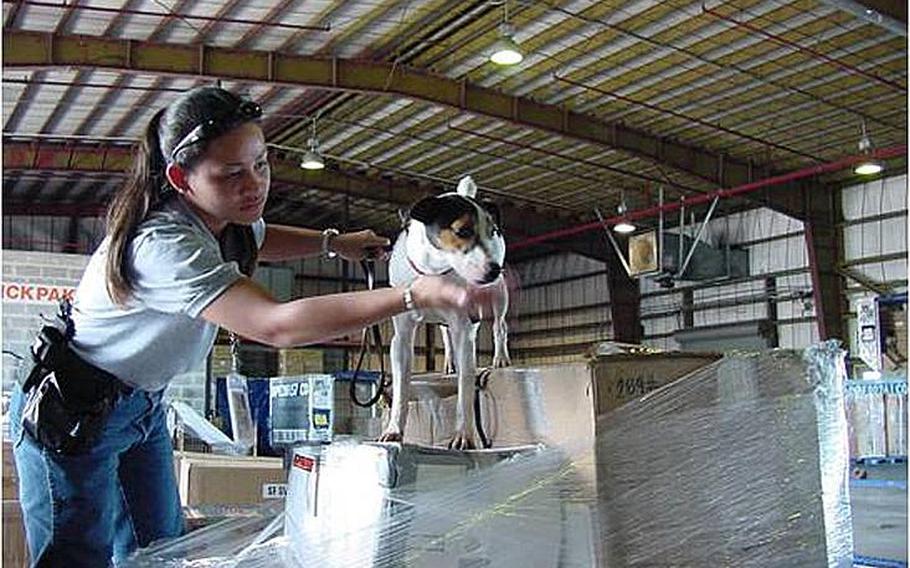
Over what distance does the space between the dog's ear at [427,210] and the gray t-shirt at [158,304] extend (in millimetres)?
582

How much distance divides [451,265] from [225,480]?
186 centimetres

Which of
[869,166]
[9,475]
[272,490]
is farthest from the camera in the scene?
[869,166]

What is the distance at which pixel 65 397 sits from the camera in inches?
67.9

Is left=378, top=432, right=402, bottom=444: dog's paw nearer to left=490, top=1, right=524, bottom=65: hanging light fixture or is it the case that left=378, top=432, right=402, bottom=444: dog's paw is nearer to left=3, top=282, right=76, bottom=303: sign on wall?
left=490, top=1, right=524, bottom=65: hanging light fixture

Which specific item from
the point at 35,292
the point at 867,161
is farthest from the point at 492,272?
the point at 867,161

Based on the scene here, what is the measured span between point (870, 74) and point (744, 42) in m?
1.51

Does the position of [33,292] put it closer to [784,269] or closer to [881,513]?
[881,513]

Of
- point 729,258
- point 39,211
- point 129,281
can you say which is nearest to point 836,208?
point 729,258

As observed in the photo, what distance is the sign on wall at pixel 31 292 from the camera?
33.1ft

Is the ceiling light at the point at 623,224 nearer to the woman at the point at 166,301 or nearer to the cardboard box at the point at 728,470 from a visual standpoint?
the cardboard box at the point at 728,470

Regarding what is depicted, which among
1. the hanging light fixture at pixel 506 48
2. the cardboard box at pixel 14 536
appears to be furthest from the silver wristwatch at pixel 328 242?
the hanging light fixture at pixel 506 48

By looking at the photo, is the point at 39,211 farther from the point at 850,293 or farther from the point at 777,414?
the point at 777,414

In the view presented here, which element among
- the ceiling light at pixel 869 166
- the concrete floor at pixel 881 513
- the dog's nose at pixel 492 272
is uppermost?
the ceiling light at pixel 869 166

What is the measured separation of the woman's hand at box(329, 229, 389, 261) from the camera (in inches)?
89.2
